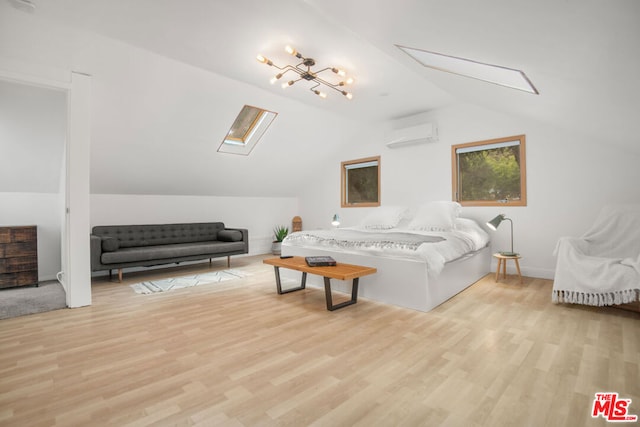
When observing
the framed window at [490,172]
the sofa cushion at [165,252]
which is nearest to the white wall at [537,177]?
the framed window at [490,172]

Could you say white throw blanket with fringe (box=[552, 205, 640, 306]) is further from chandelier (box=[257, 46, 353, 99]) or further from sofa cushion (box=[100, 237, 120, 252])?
sofa cushion (box=[100, 237, 120, 252])

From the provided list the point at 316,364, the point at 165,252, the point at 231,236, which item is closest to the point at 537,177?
the point at 316,364

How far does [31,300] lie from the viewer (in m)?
3.52

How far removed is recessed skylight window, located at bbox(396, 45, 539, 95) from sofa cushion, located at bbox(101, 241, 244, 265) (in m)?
4.09

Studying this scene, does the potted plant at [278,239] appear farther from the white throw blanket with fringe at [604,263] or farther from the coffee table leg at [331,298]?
the white throw blanket with fringe at [604,263]

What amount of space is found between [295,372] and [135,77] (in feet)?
12.4

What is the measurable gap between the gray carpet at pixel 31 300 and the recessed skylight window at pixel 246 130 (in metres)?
3.02

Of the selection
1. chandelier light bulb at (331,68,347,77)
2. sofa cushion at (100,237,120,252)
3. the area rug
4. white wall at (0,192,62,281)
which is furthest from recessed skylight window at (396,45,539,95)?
white wall at (0,192,62,281)

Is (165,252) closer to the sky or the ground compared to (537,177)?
closer to the ground

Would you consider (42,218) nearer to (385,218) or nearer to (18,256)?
(18,256)

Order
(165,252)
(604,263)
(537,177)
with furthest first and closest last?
1. (165,252)
2. (537,177)
3. (604,263)

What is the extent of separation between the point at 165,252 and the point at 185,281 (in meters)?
0.63

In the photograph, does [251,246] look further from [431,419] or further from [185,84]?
[431,419]

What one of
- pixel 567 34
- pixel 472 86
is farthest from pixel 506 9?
pixel 472 86
